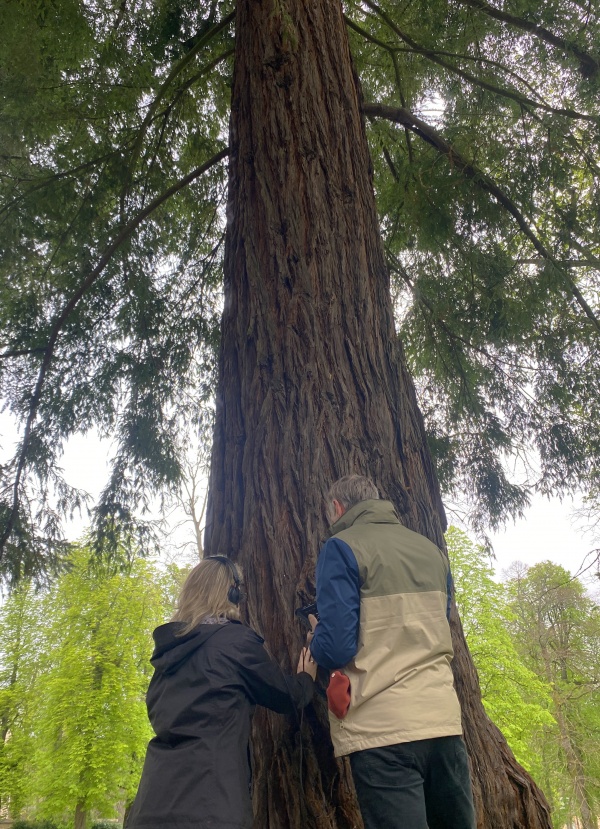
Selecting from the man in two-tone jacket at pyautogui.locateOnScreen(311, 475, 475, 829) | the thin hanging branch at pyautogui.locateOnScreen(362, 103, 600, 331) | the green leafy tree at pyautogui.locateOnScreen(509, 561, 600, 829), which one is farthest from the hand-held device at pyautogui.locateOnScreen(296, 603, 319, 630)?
the green leafy tree at pyautogui.locateOnScreen(509, 561, 600, 829)

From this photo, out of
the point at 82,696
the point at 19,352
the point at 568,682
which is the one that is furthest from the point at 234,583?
the point at 568,682

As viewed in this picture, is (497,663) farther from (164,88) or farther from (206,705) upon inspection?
(206,705)

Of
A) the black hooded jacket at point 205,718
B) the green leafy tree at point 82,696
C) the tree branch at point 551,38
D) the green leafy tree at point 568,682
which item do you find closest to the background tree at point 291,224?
the tree branch at point 551,38

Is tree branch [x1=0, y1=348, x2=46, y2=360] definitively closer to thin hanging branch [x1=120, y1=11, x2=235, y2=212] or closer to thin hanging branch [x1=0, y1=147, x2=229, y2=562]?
thin hanging branch [x1=0, y1=147, x2=229, y2=562]

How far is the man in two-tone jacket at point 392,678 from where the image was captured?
1843mm

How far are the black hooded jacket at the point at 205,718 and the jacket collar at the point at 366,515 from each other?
46 centimetres

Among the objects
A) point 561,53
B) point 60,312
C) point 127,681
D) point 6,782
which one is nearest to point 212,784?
point 60,312

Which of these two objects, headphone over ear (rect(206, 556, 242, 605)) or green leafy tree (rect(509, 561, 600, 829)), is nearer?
headphone over ear (rect(206, 556, 242, 605))

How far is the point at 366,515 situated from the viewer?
2.19 m

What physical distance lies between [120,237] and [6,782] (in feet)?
53.2

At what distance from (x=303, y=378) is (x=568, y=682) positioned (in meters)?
18.5

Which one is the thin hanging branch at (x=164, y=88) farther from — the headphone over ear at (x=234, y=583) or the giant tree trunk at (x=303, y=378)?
the headphone over ear at (x=234, y=583)

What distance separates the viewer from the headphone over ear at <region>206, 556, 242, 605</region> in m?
2.26

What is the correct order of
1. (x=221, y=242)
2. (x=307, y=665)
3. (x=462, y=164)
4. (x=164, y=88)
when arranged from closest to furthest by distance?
(x=307, y=665) → (x=462, y=164) → (x=164, y=88) → (x=221, y=242)
